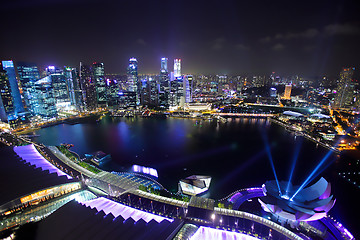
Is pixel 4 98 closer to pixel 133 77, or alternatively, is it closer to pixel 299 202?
pixel 133 77

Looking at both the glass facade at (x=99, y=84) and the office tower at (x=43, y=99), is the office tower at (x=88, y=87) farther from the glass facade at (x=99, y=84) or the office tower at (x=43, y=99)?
the office tower at (x=43, y=99)

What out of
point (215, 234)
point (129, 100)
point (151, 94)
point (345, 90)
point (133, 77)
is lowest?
point (215, 234)

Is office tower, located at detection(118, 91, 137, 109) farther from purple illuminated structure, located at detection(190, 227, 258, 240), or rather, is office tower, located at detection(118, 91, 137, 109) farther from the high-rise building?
purple illuminated structure, located at detection(190, 227, 258, 240)

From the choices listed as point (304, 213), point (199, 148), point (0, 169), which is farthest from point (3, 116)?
point (304, 213)

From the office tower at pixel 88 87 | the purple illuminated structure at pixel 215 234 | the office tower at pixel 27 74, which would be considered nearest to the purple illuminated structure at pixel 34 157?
the purple illuminated structure at pixel 215 234

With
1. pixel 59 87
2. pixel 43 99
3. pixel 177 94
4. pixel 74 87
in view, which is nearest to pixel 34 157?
pixel 43 99

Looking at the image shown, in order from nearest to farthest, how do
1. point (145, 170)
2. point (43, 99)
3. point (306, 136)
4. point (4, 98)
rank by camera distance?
point (145, 170), point (306, 136), point (4, 98), point (43, 99)

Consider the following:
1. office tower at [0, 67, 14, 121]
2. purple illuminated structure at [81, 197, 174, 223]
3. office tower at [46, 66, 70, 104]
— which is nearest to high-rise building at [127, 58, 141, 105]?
office tower at [46, 66, 70, 104]
